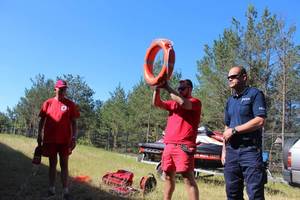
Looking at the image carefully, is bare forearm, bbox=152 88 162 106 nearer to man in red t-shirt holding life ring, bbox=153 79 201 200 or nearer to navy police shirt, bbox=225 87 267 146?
man in red t-shirt holding life ring, bbox=153 79 201 200

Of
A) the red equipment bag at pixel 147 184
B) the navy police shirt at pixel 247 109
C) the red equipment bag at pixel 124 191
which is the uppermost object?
the navy police shirt at pixel 247 109

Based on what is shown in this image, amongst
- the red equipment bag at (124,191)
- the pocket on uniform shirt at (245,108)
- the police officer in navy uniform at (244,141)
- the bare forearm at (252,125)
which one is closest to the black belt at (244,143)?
the police officer in navy uniform at (244,141)

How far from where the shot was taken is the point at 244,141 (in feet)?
16.3

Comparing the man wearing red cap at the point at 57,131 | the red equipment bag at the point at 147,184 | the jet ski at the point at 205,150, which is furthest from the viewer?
the jet ski at the point at 205,150

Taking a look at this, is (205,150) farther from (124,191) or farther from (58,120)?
(58,120)

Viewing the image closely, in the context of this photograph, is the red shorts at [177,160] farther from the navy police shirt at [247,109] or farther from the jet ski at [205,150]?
the jet ski at [205,150]

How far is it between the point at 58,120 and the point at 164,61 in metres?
2.29

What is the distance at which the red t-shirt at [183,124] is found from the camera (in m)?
5.77

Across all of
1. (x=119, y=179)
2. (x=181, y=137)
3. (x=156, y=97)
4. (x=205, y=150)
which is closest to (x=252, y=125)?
(x=181, y=137)

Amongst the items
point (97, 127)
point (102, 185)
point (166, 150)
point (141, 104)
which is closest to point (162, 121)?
point (141, 104)

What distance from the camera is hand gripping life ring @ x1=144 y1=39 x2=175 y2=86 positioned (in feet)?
18.4

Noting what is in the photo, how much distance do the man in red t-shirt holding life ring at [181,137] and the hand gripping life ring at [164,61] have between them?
11 cm

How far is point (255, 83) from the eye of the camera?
2462 centimetres

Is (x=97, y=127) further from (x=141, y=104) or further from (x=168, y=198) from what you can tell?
(x=168, y=198)
